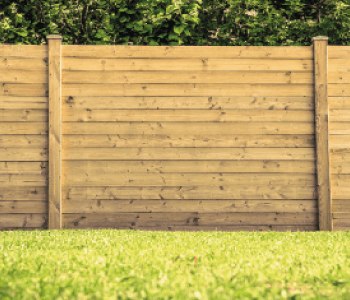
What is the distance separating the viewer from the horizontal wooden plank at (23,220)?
396 centimetres

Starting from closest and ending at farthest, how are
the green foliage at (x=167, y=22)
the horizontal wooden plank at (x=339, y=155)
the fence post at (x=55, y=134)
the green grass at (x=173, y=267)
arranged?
1. the green grass at (x=173, y=267)
2. the fence post at (x=55, y=134)
3. the horizontal wooden plank at (x=339, y=155)
4. the green foliage at (x=167, y=22)

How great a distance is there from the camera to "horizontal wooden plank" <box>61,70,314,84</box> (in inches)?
159

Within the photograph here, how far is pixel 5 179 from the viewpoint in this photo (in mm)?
3961

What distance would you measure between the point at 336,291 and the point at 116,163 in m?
2.77

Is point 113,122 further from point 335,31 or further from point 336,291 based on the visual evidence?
point 335,31

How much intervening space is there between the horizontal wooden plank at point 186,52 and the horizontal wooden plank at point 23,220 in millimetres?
1859

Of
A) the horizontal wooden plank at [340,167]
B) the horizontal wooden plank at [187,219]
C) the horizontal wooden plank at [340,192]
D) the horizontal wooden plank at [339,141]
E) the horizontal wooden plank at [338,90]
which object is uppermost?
the horizontal wooden plank at [338,90]

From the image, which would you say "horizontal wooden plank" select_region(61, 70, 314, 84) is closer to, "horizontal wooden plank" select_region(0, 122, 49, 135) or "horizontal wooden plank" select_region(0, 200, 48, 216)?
"horizontal wooden plank" select_region(0, 122, 49, 135)

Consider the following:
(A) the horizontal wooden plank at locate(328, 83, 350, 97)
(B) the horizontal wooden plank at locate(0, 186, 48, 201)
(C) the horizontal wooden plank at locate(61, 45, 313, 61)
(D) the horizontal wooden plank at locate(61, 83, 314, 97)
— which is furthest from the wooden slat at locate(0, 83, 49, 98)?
(A) the horizontal wooden plank at locate(328, 83, 350, 97)

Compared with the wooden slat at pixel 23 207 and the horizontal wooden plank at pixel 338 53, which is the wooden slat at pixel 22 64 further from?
the horizontal wooden plank at pixel 338 53

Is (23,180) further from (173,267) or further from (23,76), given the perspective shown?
(173,267)

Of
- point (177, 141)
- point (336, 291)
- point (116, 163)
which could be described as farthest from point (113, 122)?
point (336, 291)

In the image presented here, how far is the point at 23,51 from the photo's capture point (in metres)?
4.06

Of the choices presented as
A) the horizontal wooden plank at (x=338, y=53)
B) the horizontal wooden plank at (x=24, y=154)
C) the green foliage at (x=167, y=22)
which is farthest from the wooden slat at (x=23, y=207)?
the horizontal wooden plank at (x=338, y=53)
